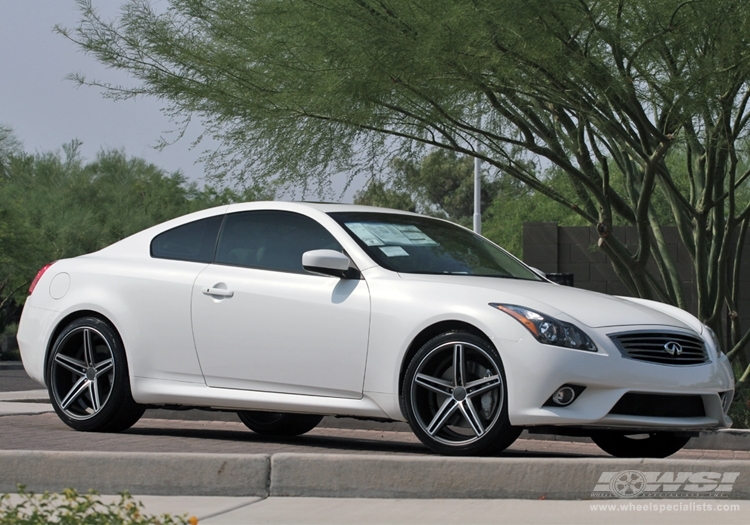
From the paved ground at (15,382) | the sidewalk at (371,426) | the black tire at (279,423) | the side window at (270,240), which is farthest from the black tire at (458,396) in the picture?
the paved ground at (15,382)

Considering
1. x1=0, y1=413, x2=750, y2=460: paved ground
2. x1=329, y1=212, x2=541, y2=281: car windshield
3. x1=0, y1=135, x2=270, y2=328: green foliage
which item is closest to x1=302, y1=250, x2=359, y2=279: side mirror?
x1=329, y1=212, x2=541, y2=281: car windshield

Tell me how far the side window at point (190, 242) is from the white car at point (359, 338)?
0.01m

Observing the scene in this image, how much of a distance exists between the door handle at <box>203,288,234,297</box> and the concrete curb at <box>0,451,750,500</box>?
196cm

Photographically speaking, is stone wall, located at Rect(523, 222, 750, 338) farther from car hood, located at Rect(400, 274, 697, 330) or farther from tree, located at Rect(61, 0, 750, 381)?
car hood, located at Rect(400, 274, 697, 330)

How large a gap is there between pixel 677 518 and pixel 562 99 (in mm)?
6385

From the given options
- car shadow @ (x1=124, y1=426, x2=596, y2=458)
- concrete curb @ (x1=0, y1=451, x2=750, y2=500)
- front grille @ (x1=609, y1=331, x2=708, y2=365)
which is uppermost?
front grille @ (x1=609, y1=331, x2=708, y2=365)

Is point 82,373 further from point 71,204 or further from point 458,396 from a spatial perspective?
point 71,204

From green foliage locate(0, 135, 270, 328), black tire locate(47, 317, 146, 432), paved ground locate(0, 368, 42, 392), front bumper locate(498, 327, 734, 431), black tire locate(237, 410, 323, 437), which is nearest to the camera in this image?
front bumper locate(498, 327, 734, 431)

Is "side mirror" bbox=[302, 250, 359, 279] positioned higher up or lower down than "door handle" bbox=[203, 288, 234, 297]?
higher up

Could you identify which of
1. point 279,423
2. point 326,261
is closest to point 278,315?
point 326,261

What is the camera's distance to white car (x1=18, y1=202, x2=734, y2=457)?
21.3ft

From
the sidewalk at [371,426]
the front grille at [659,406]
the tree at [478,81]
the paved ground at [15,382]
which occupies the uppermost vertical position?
the tree at [478,81]

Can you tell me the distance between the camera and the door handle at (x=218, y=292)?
7676 millimetres

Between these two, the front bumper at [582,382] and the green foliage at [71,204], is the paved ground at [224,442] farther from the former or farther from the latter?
the green foliage at [71,204]
